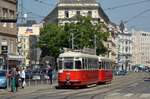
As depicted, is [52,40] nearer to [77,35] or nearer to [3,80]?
[77,35]

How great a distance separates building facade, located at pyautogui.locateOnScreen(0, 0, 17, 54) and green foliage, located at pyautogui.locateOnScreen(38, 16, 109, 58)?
32.3 metres

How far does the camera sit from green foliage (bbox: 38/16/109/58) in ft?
363

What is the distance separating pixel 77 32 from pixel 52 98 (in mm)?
80025

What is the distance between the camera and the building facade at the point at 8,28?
238ft

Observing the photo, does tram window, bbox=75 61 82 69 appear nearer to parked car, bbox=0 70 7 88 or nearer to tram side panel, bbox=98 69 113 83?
parked car, bbox=0 70 7 88

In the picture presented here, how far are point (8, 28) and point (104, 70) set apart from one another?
75.3ft

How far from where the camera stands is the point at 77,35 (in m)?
111

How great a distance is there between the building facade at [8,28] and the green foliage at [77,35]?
3232 centimetres

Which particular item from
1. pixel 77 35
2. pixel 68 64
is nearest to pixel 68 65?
pixel 68 64

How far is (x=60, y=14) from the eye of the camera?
14500cm

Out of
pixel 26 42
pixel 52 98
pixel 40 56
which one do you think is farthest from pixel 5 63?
pixel 26 42

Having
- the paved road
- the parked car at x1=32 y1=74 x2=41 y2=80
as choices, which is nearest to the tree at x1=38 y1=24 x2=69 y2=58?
the parked car at x1=32 y1=74 x2=41 y2=80

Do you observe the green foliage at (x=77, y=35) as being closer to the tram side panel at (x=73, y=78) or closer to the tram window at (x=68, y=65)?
the tram side panel at (x=73, y=78)

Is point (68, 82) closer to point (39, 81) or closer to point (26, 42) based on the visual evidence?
point (39, 81)
